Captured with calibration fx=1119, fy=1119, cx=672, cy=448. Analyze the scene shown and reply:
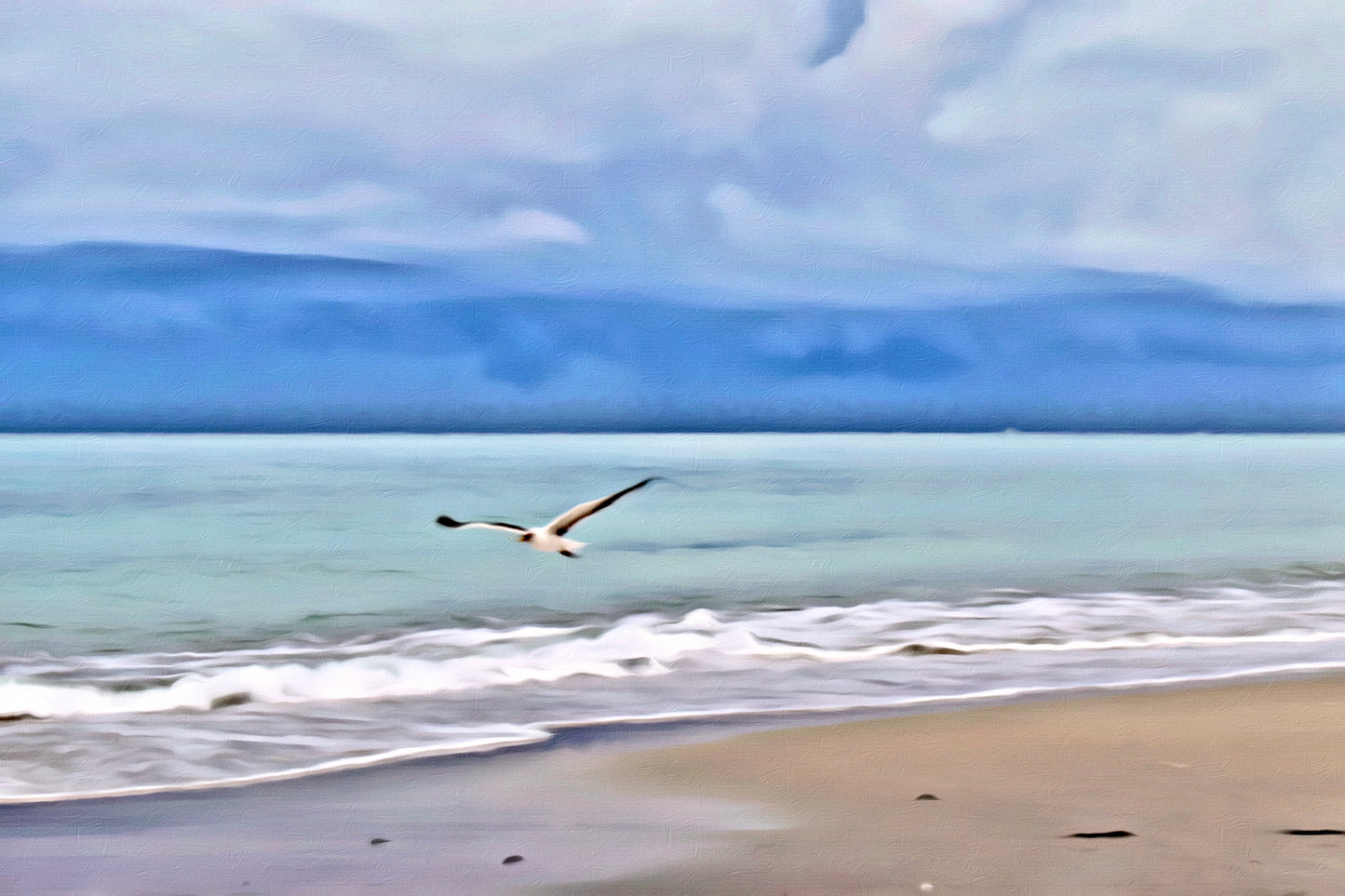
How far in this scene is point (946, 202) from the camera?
22.0ft

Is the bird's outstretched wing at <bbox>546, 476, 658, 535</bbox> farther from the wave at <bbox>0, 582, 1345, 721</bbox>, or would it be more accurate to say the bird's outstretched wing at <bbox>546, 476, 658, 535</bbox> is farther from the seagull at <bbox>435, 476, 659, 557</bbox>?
the wave at <bbox>0, 582, 1345, 721</bbox>

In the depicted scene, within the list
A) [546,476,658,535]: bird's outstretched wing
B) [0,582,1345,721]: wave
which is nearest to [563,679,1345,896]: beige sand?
[546,476,658,535]: bird's outstretched wing

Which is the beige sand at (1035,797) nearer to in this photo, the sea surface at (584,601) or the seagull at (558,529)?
the sea surface at (584,601)

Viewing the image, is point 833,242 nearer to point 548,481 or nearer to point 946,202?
point 946,202

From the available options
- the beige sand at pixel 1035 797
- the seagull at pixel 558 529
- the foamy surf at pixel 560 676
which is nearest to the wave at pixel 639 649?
the foamy surf at pixel 560 676

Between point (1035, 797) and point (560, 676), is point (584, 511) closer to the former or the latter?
point (560, 676)

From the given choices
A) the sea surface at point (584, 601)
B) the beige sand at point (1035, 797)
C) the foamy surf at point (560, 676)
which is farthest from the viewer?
the sea surface at point (584, 601)

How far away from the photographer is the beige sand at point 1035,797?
2623 mm

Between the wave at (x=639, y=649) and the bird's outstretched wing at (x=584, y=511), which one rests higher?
the bird's outstretched wing at (x=584, y=511)

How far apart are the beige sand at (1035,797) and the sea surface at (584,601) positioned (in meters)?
0.52

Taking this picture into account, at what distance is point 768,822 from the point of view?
301cm

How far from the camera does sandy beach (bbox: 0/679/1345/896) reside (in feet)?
8.63

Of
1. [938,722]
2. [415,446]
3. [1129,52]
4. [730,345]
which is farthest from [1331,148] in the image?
[415,446]

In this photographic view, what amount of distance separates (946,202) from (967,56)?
0.83 metres
